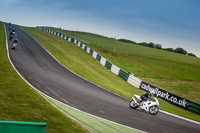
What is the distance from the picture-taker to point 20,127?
3.81 meters

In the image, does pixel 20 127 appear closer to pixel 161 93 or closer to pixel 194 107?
pixel 194 107

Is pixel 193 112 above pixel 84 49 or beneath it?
beneath

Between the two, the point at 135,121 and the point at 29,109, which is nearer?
the point at 29,109

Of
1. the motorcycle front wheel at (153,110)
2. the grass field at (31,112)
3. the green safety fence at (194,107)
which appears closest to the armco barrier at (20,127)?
the grass field at (31,112)

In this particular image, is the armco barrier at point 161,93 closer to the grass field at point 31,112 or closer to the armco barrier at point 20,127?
the grass field at point 31,112

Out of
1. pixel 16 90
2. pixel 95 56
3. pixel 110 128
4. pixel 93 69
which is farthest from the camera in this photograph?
pixel 95 56

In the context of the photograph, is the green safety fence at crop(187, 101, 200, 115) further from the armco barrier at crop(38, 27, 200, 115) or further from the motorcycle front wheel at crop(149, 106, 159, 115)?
the motorcycle front wheel at crop(149, 106, 159, 115)

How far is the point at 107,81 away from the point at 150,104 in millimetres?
11523

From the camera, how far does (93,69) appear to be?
97.8 feet

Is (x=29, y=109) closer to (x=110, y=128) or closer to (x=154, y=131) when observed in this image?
(x=110, y=128)

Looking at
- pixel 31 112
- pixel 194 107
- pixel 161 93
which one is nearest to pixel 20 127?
pixel 31 112

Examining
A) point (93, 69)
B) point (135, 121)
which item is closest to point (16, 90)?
point (135, 121)

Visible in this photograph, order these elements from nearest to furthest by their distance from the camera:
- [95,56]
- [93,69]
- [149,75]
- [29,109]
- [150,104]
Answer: [29,109] < [150,104] < [93,69] < [149,75] < [95,56]

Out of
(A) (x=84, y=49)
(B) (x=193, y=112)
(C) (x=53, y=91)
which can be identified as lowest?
(B) (x=193, y=112)
